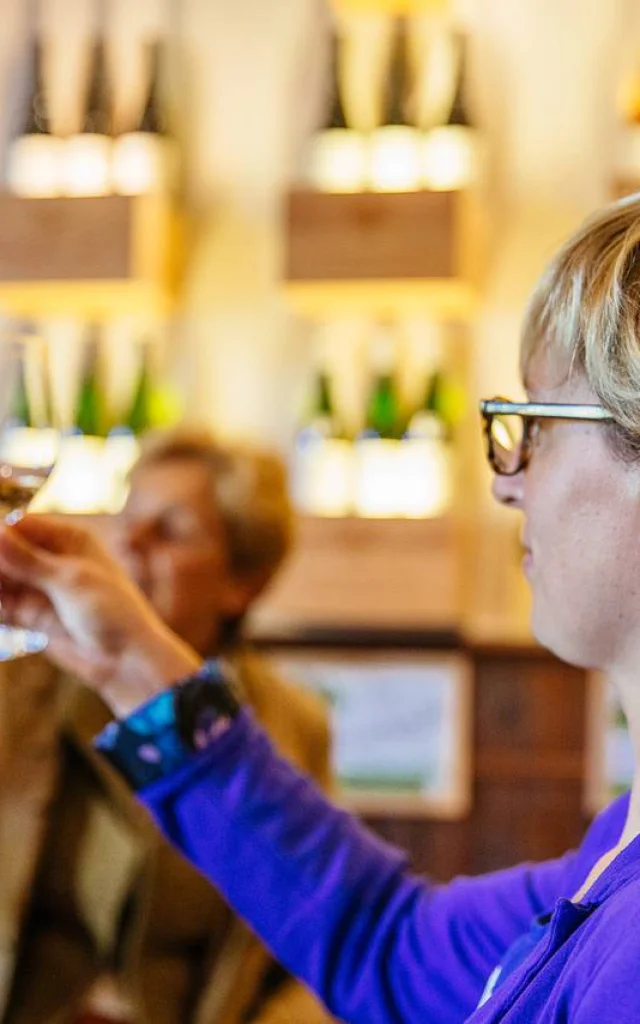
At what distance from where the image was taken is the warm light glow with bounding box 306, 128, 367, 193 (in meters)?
3.00

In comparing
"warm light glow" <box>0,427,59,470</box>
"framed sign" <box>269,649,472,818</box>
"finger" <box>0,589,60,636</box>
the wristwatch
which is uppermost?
"warm light glow" <box>0,427,59,470</box>

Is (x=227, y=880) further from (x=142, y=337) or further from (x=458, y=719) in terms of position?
(x=142, y=337)

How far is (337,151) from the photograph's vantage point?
10.00ft

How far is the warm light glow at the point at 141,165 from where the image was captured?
10.1 feet

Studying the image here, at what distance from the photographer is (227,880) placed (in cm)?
107

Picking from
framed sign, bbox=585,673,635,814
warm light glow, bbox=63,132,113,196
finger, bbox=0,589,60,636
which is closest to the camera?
finger, bbox=0,589,60,636

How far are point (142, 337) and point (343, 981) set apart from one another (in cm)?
239

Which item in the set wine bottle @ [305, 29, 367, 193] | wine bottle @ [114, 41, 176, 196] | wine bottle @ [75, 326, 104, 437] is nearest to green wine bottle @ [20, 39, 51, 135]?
wine bottle @ [114, 41, 176, 196]

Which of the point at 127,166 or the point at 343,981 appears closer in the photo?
the point at 343,981

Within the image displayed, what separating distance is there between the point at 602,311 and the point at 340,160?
2331 millimetres

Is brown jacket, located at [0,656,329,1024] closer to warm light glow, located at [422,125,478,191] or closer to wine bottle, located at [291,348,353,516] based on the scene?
wine bottle, located at [291,348,353,516]

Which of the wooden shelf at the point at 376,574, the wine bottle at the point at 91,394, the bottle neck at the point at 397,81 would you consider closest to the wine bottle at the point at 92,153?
Result: the wine bottle at the point at 91,394

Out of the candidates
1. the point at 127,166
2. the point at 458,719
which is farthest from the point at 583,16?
the point at 458,719

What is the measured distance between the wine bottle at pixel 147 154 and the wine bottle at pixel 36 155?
0.14 metres
